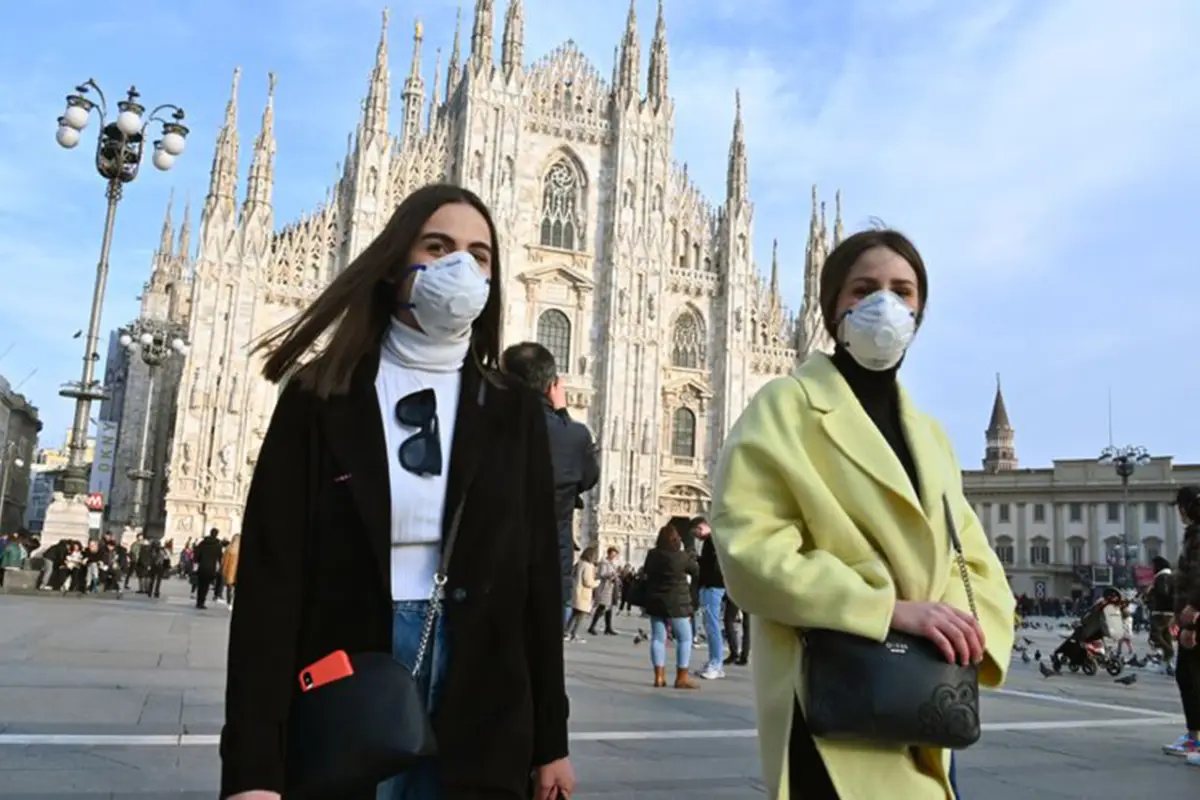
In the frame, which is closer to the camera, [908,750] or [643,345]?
[908,750]

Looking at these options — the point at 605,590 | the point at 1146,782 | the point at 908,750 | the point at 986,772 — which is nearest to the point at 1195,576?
the point at 1146,782

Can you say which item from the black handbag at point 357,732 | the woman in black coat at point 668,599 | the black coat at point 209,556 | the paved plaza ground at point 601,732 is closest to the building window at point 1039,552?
the paved plaza ground at point 601,732

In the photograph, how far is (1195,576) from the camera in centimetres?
538

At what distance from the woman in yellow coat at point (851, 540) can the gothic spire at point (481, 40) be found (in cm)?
3225

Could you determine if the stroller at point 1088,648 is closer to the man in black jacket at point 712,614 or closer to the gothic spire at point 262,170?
the man in black jacket at point 712,614

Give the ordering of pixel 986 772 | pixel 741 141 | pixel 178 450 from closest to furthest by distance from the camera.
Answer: pixel 986 772, pixel 178 450, pixel 741 141

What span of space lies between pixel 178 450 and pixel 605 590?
17.3 meters

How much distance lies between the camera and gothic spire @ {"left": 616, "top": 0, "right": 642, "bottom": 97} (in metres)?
34.6

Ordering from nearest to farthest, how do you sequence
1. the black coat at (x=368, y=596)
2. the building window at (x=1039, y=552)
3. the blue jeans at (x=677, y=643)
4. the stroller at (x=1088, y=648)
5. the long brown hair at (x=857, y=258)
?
the black coat at (x=368, y=596), the long brown hair at (x=857, y=258), the blue jeans at (x=677, y=643), the stroller at (x=1088, y=648), the building window at (x=1039, y=552)

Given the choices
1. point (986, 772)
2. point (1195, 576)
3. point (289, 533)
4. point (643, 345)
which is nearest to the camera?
point (289, 533)

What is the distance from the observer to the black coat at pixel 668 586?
29.5 ft

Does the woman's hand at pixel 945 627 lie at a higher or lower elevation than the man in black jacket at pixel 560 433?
lower

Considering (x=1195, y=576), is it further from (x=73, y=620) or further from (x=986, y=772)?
(x=73, y=620)

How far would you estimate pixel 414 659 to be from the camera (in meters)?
1.79
